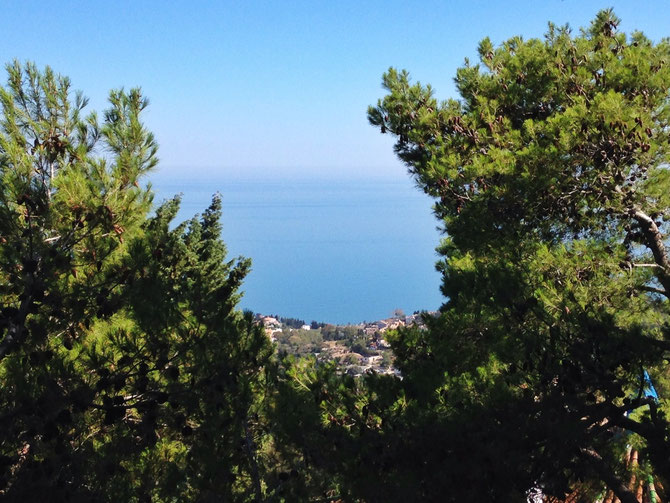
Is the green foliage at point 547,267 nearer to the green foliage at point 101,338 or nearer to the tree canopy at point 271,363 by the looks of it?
the tree canopy at point 271,363

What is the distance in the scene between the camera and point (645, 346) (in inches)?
131

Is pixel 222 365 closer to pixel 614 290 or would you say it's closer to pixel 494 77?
pixel 614 290

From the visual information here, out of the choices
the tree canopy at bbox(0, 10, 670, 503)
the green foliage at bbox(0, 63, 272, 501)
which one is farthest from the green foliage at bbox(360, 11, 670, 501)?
the green foliage at bbox(0, 63, 272, 501)

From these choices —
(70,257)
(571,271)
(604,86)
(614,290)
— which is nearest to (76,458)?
(70,257)

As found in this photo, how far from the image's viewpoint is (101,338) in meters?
3.45

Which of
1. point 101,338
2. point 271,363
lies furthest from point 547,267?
point 101,338

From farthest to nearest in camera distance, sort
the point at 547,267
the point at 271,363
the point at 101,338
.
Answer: the point at 547,267
the point at 271,363
the point at 101,338

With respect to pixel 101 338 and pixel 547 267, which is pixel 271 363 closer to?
pixel 101 338

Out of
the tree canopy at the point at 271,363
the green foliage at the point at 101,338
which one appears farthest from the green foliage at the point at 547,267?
the green foliage at the point at 101,338

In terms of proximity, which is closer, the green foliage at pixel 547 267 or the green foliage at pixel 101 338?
the green foliage at pixel 101 338

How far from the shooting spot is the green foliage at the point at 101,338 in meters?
3.17

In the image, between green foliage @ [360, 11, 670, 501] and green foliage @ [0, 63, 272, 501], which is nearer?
green foliage @ [0, 63, 272, 501]

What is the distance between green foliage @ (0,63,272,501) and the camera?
3166 mm

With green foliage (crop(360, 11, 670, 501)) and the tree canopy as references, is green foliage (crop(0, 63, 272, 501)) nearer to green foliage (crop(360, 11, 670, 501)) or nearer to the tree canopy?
the tree canopy
